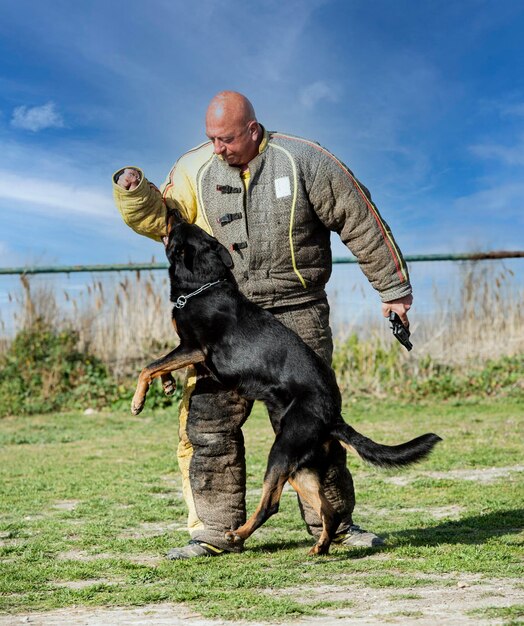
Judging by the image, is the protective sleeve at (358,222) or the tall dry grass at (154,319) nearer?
the protective sleeve at (358,222)

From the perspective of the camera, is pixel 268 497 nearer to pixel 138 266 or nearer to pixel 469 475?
pixel 469 475

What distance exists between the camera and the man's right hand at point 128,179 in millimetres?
4328

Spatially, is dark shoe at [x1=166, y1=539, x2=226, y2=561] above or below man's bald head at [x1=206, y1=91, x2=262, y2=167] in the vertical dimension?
below

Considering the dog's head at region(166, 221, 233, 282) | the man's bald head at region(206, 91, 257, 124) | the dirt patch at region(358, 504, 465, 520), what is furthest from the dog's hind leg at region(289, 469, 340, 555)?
the man's bald head at region(206, 91, 257, 124)

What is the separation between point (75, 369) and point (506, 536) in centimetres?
831

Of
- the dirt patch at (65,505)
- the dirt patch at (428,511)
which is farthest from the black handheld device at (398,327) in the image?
the dirt patch at (65,505)

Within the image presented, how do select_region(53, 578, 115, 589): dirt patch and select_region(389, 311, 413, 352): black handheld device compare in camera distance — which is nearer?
select_region(53, 578, 115, 589): dirt patch

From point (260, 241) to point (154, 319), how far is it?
7648 millimetres

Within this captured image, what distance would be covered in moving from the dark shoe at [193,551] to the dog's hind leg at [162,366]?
750mm

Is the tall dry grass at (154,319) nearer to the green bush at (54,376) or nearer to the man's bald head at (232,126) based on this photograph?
the green bush at (54,376)

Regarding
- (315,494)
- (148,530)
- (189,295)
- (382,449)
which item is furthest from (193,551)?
(189,295)

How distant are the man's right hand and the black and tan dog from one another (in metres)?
0.32

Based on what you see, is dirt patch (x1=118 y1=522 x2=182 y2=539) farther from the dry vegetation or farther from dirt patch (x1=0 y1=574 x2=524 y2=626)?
the dry vegetation

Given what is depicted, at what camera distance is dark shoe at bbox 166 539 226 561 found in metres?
4.16
